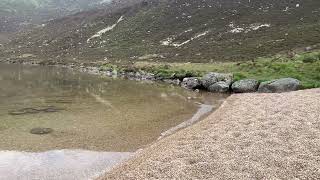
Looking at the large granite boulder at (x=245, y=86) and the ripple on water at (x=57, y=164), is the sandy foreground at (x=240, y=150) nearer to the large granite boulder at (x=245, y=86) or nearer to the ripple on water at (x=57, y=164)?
the ripple on water at (x=57, y=164)

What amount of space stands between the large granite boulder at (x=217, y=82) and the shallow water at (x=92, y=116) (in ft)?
10.5

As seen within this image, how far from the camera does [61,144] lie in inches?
1110

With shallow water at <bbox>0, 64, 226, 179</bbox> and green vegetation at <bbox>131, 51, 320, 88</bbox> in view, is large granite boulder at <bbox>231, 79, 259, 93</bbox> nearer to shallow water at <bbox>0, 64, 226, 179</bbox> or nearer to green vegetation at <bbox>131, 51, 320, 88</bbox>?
green vegetation at <bbox>131, 51, 320, 88</bbox>

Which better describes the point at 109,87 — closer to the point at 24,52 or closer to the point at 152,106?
the point at 152,106

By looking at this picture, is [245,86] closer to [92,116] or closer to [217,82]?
Answer: [217,82]

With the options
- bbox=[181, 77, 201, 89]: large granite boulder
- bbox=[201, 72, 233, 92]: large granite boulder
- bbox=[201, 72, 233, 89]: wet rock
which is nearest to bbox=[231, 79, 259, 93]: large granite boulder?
bbox=[201, 72, 233, 92]: large granite boulder

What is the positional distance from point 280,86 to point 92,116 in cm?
2219

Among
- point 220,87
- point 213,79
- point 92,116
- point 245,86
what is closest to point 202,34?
point 213,79

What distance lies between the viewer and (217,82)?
58344 mm

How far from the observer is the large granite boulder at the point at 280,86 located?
50153 millimetres

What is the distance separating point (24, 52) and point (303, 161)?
609ft

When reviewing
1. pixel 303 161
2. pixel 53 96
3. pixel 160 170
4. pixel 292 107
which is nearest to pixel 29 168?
pixel 160 170

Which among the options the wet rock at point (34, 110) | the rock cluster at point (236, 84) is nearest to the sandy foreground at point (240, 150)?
the wet rock at point (34, 110)

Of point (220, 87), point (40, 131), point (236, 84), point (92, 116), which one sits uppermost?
point (236, 84)
